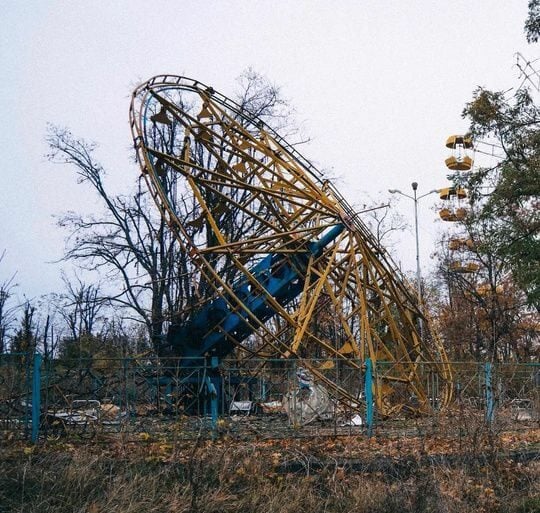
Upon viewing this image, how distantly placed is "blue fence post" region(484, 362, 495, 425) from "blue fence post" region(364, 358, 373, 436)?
7.34ft

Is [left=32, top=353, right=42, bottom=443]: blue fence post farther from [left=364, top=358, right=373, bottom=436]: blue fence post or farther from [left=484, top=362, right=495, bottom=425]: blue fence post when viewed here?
[left=484, top=362, right=495, bottom=425]: blue fence post

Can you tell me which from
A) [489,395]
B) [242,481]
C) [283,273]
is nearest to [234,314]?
[283,273]

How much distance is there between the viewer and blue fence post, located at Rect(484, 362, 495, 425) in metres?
13.6

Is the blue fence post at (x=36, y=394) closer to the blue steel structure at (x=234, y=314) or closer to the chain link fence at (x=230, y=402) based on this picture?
the chain link fence at (x=230, y=402)

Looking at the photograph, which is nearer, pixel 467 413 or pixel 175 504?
pixel 175 504

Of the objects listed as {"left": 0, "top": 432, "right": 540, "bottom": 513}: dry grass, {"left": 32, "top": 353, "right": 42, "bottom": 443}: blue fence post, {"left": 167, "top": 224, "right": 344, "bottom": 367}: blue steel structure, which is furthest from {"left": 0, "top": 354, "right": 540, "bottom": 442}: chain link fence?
{"left": 167, "top": 224, "right": 344, "bottom": 367}: blue steel structure

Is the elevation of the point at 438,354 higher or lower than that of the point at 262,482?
higher

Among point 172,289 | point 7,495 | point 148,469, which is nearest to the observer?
point 7,495

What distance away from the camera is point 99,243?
29.0 meters

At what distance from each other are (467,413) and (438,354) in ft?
23.0

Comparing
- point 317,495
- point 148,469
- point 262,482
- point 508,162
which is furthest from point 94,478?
point 508,162

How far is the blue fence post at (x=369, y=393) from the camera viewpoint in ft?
47.8

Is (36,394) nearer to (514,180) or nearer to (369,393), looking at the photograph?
(369,393)

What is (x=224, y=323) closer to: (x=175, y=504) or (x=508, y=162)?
(x=175, y=504)
